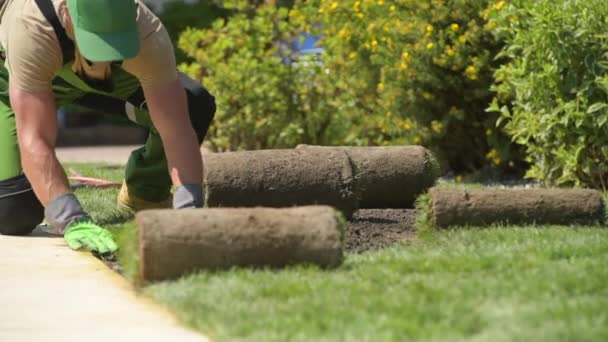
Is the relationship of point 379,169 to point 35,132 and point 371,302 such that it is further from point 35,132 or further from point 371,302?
point 371,302

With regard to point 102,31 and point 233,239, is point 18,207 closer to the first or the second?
point 102,31

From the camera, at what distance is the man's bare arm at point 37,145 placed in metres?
5.25

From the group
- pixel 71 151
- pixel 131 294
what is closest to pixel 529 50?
pixel 131 294

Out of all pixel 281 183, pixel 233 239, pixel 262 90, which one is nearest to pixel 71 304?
pixel 233 239

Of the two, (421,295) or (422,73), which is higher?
(421,295)

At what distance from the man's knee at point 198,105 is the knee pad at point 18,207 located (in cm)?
92

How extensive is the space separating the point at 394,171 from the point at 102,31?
6.51 ft

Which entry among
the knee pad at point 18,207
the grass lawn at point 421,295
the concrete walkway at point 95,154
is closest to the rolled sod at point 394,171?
the grass lawn at point 421,295

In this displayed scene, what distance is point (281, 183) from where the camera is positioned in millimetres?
5879

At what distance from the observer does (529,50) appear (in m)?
7.77

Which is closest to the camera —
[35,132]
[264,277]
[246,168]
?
[264,277]

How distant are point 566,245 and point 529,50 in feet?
10.4

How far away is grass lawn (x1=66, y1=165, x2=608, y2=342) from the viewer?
3408 millimetres

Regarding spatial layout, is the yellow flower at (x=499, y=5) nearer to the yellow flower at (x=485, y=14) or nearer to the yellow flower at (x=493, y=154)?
the yellow flower at (x=485, y=14)
